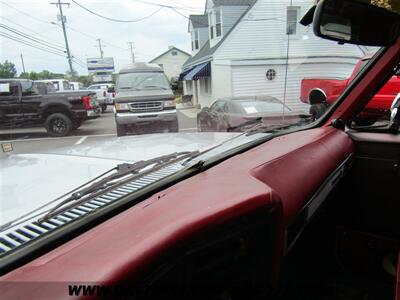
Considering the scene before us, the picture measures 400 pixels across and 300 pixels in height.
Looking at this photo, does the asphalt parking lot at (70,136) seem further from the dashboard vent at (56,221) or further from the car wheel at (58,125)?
the dashboard vent at (56,221)

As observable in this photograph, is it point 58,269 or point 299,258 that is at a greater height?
point 58,269

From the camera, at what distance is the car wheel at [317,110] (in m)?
2.42

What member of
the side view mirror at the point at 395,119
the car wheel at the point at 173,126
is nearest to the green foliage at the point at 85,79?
→ the car wheel at the point at 173,126

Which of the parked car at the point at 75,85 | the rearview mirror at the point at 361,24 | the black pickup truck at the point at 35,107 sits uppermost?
the rearview mirror at the point at 361,24

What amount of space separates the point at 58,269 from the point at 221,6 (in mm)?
2393

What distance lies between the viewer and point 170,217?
90 centimetres

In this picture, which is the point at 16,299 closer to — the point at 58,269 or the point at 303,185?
the point at 58,269

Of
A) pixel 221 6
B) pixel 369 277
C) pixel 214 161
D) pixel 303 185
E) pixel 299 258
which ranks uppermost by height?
pixel 221 6

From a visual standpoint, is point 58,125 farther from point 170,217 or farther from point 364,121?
point 364,121

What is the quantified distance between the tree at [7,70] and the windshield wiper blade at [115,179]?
63 cm

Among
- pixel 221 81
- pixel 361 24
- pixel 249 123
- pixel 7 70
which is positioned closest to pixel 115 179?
pixel 7 70

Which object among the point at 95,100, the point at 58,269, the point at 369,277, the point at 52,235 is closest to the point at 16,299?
the point at 58,269

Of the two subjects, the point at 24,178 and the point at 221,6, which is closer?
the point at 24,178

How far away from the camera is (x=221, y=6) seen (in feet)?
8.64
